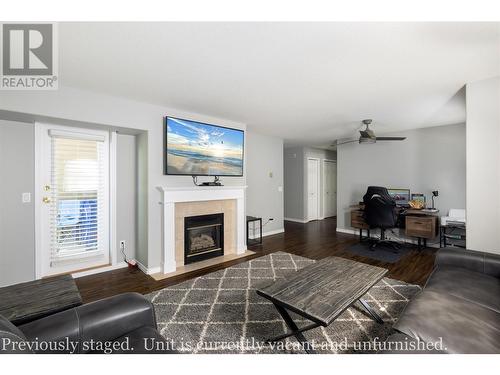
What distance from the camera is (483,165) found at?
2.29 meters

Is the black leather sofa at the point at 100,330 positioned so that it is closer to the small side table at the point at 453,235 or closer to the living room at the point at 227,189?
the living room at the point at 227,189

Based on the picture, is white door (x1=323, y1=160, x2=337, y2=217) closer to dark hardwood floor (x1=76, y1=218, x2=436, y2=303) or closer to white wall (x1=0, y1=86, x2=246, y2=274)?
dark hardwood floor (x1=76, y1=218, x2=436, y2=303)

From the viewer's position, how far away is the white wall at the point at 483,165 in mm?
→ 2229

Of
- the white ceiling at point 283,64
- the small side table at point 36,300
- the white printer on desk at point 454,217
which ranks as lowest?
the small side table at point 36,300

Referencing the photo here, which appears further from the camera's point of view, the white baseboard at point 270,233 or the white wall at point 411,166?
the white baseboard at point 270,233

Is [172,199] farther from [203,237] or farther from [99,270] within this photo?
[99,270]

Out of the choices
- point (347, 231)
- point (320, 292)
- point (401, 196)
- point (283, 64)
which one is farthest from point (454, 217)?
point (283, 64)

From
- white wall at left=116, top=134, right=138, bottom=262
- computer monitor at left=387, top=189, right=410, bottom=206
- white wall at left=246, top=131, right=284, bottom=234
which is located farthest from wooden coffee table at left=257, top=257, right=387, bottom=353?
computer monitor at left=387, top=189, right=410, bottom=206

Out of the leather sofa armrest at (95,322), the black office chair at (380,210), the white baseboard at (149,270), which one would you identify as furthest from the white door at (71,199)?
the black office chair at (380,210)

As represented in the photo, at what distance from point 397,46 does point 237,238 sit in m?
3.24

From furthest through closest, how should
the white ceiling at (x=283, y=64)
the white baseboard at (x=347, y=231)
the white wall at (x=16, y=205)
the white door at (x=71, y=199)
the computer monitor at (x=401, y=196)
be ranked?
the white baseboard at (x=347, y=231) → the computer monitor at (x=401, y=196) → the white door at (x=71, y=199) → the white wall at (x=16, y=205) → the white ceiling at (x=283, y=64)

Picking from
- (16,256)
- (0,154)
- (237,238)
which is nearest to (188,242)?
(237,238)

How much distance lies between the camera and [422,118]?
12.4ft

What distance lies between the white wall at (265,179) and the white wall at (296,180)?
1356 mm
